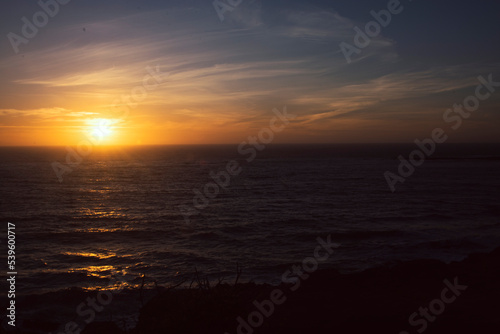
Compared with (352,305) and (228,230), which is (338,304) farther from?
(228,230)

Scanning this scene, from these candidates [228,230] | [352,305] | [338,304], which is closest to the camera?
[352,305]

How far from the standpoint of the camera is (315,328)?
11586 mm

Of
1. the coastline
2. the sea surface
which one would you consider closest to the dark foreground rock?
the coastline

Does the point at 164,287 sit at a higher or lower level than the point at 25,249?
lower

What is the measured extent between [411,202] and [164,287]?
3359cm

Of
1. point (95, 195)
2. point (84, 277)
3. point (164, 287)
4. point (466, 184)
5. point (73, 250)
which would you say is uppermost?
point (95, 195)

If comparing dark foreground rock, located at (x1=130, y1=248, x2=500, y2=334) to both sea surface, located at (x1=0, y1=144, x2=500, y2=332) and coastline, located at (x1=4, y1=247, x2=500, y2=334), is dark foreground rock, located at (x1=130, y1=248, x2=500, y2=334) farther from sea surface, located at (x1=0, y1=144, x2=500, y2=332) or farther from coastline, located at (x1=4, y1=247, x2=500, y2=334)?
sea surface, located at (x1=0, y1=144, x2=500, y2=332)

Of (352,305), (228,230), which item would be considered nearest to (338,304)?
(352,305)

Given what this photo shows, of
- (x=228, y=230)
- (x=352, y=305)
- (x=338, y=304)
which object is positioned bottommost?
(x=352, y=305)

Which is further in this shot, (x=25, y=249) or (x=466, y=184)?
(x=466, y=184)

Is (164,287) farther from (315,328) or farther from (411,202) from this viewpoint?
(411,202)

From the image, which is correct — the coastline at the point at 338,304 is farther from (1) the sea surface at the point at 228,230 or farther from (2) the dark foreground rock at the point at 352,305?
(1) the sea surface at the point at 228,230

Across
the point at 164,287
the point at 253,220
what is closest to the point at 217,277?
the point at 164,287

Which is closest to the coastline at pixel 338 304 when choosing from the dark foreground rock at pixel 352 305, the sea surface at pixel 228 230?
the dark foreground rock at pixel 352 305
